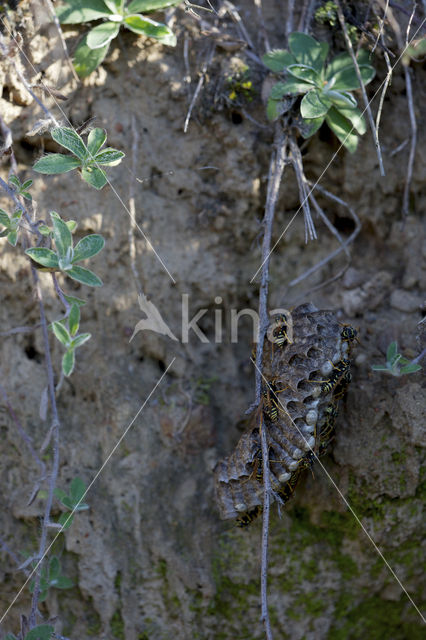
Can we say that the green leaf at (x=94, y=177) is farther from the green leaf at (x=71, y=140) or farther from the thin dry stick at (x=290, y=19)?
the thin dry stick at (x=290, y=19)

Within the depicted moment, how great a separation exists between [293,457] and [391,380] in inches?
23.2

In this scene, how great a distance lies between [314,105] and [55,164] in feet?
3.70

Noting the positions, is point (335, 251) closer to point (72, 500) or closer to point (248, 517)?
point (248, 517)

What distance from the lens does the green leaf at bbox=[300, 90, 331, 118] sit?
2496mm

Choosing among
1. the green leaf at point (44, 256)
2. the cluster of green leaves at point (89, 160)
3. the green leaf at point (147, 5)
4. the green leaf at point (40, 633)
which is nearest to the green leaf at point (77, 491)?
the green leaf at point (40, 633)

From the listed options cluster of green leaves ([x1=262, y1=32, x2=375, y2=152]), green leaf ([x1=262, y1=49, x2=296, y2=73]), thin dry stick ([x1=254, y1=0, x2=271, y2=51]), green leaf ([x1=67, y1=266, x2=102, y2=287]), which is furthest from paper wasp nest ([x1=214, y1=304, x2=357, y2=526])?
thin dry stick ([x1=254, y1=0, x2=271, y2=51])

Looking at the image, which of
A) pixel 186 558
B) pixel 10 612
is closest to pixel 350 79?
pixel 186 558

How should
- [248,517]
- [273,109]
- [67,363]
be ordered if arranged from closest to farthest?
[67,363], [248,517], [273,109]

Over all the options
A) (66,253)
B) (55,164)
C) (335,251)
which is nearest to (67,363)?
(66,253)

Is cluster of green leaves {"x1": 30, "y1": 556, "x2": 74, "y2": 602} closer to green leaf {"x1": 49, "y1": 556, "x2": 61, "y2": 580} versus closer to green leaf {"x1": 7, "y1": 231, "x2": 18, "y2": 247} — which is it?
green leaf {"x1": 49, "y1": 556, "x2": 61, "y2": 580}

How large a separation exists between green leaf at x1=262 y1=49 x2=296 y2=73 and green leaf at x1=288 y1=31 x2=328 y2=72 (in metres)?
0.03

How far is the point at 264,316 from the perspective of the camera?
8.04 feet

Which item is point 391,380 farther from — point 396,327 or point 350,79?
point 350,79

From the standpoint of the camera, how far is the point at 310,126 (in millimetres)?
2594
